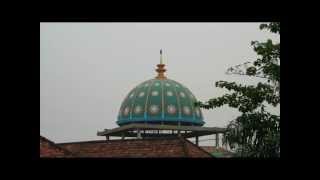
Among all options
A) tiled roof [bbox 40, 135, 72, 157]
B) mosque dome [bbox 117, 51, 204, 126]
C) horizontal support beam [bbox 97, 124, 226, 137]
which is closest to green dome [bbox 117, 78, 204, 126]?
mosque dome [bbox 117, 51, 204, 126]

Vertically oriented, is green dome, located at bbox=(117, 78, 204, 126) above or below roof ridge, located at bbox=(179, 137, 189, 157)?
above

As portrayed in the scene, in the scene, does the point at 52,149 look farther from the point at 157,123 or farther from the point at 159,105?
the point at 159,105

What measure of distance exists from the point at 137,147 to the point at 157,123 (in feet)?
13.8

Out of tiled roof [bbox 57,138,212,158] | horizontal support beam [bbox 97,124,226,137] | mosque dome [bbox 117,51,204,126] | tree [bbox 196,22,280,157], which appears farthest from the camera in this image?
mosque dome [bbox 117,51,204,126]

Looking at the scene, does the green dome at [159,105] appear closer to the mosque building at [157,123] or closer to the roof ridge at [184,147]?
the mosque building at [157,123]

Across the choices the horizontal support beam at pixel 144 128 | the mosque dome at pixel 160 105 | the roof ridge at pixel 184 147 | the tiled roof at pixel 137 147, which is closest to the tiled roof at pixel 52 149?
the tiled roof at pixel 137 147

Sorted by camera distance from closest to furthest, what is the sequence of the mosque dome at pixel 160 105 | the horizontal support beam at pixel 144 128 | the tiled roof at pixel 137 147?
the tiled roof at pixel 137 147, the horizontal support beam at pixel 144 128, the mosque dome at pixel 160 105

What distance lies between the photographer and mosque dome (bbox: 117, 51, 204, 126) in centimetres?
1570

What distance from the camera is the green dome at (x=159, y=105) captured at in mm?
15750

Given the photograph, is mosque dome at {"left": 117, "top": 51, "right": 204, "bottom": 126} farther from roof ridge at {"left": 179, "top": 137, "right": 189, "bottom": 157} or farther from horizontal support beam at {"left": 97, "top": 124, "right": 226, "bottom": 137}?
roof ridge at {"left": 179, "top": 137, "right": 189, "bottom": 157}

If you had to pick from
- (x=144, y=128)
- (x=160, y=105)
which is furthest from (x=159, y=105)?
(x=144, y=128)
